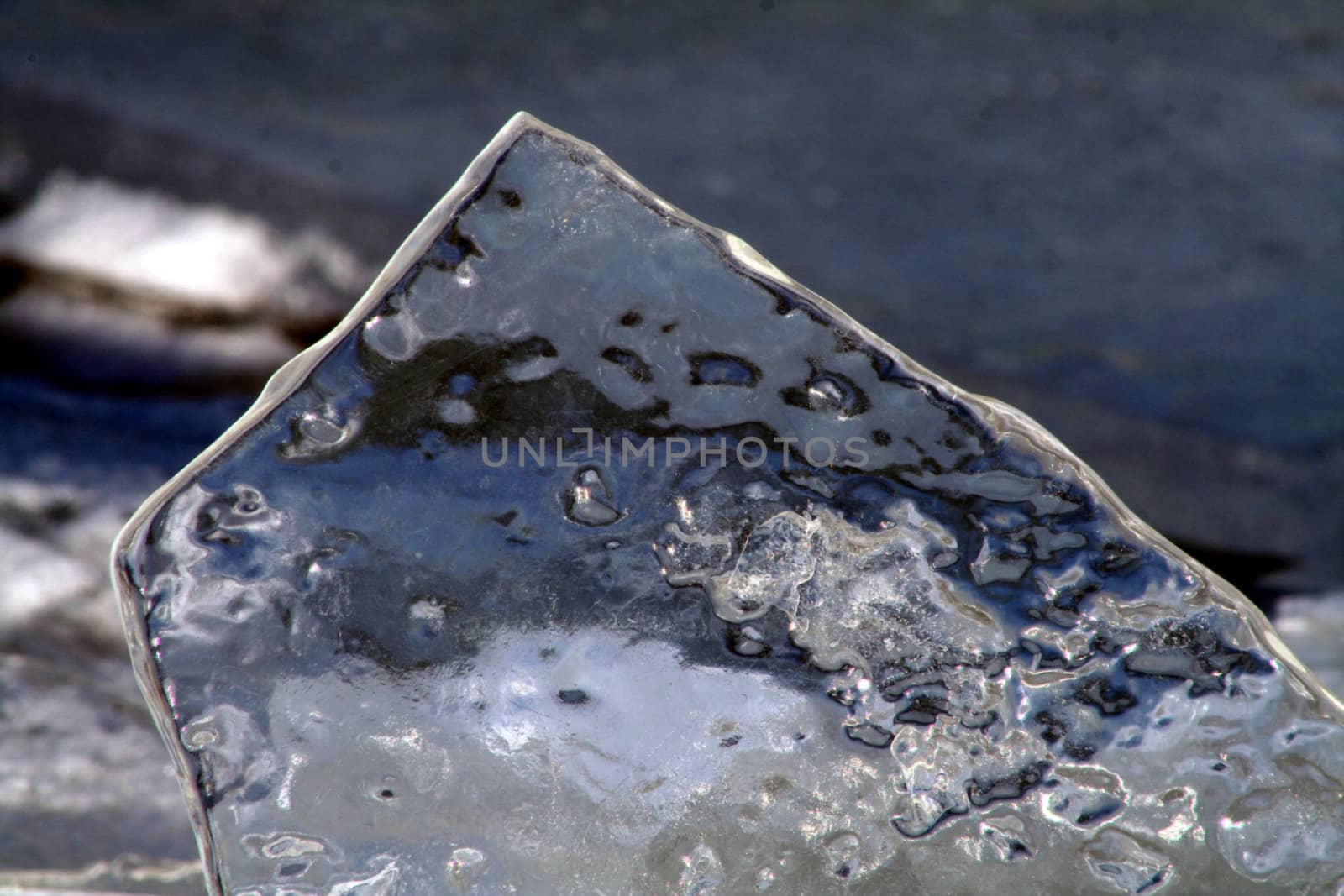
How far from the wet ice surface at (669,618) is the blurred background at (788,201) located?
40.3 inches

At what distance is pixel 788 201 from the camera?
3000 millimetres

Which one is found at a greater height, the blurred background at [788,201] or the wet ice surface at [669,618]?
the blurred background at [788,201]

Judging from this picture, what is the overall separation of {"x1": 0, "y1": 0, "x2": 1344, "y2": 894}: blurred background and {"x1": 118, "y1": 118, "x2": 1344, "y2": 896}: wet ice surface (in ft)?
3.36

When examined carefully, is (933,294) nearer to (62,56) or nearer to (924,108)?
(924,108)

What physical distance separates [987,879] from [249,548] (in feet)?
2.38

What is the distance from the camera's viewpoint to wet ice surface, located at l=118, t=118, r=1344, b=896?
42.4 inches

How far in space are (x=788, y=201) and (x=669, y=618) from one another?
2052 millimetres

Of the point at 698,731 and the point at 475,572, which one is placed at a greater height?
the point at 475,572

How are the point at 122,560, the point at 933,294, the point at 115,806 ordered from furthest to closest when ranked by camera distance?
the point at 933,294 → the point at 115,806 → the point at 122,560

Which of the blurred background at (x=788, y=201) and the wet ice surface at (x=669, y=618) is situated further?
the blurred background at (x=788, y=201)

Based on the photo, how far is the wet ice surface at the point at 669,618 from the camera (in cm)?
108

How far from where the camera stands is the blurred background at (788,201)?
2508mm

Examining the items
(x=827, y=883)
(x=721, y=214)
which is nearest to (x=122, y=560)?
(x=827, y=883)

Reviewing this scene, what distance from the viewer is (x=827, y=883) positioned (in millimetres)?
1122
